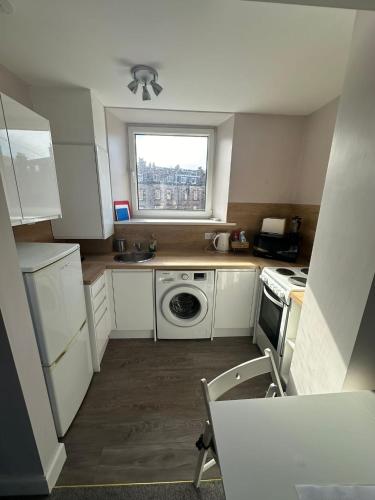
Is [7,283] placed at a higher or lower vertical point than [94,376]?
higher

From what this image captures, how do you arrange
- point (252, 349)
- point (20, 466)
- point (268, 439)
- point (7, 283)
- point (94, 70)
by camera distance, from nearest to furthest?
point (268, 439) < point (7, 283) < point (20, 466) < point (94, 70) < point (252, 349)

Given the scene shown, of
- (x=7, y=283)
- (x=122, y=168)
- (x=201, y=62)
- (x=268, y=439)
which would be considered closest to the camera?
(x=268, y=439)

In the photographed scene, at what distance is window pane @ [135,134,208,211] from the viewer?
2539 millimetres

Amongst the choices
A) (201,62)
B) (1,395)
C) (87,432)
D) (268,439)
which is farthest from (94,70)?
(87,432)

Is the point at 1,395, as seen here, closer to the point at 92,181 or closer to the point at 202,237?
the point at 92,181

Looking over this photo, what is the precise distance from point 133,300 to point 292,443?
5.56 ft

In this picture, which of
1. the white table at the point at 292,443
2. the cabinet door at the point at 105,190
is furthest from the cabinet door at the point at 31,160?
the white table at the point at 292,443

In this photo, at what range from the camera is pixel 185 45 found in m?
1.18

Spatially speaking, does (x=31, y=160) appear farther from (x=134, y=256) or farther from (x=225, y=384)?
(x=225, y=384)

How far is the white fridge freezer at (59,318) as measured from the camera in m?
1.06

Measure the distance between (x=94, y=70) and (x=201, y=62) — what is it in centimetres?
76

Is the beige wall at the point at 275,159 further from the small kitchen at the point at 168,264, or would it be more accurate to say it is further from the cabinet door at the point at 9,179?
the cabinet door at the point at 9,179

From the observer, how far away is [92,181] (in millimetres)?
1907

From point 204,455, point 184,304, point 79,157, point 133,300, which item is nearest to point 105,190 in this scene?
point 79,157
